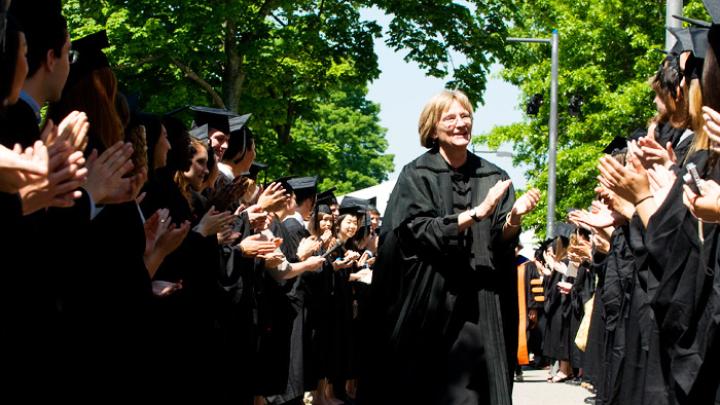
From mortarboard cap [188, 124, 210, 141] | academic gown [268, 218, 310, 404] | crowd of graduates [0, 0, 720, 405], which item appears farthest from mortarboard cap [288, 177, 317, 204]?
mortarboard cap [188, 124, 210, 141]

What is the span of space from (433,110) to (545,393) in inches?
368

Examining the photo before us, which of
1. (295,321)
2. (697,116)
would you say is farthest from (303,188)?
(697,116)

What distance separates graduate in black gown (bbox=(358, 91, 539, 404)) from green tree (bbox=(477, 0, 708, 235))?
25229 millimetres

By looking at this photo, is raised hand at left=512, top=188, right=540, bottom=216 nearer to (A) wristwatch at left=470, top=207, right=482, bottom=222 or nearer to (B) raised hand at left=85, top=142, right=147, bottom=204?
(A) wristwatch at left=470, top=207, right=482, bottom=222

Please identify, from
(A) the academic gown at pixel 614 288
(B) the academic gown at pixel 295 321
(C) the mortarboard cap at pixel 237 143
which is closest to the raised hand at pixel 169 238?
(C) the mortarboard cap at pixel 237 143

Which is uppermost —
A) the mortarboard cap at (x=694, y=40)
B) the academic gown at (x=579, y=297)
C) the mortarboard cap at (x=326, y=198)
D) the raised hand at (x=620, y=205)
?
the mortarboard cap at (x=694, y=40)

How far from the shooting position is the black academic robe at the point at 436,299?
24.1 feet

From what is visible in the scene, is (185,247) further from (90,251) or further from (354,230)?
(354,230)

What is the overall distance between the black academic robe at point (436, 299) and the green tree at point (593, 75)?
83.1 ft

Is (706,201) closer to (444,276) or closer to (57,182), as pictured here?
(57,182)

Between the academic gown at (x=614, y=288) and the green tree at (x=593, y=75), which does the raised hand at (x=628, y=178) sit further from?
the green tree at (x=593, y=75)

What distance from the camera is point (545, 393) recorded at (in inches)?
650

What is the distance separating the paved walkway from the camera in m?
14.7

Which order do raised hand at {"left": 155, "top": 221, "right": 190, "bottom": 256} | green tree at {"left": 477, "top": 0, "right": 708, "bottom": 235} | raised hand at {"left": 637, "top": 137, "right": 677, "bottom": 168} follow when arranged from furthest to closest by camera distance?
green tree at {"left": 477, "top": 0, "right": 708, "bottom": 235} → raised hand at {"left": 155, "top": 221, "right": 190, "bottom": 256} → raised hand at {"left": 637, "top": 137, "right": 677, "bottom": 168}
